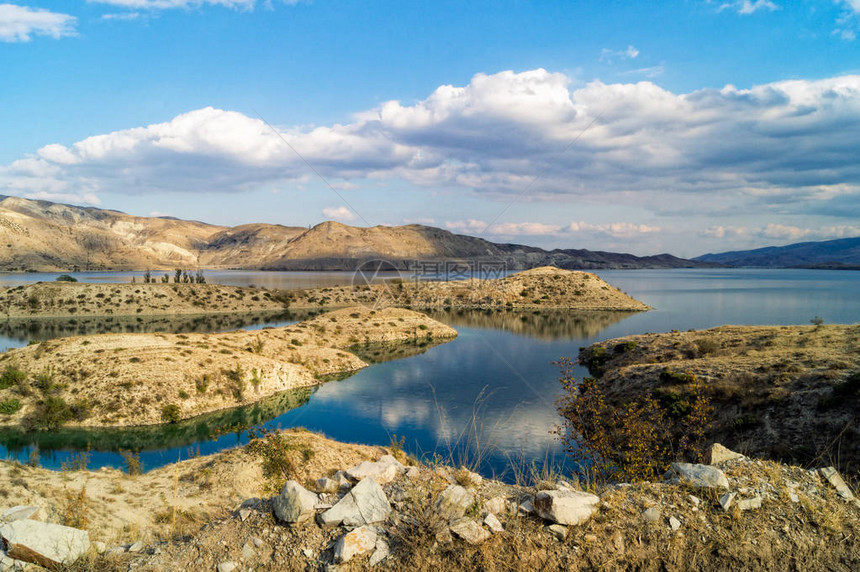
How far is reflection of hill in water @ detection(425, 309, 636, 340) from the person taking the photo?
74.9 m

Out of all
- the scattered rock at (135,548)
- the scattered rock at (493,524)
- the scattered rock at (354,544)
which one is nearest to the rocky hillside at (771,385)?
the scattered rock at (493,524)

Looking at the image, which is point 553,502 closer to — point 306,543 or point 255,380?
point 306,543

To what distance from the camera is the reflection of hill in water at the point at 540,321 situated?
74.9 meters

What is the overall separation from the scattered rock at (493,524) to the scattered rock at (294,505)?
2.93 meters

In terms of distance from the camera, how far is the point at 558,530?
23.5ft

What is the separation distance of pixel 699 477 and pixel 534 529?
11.0ft

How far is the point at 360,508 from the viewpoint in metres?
7.70

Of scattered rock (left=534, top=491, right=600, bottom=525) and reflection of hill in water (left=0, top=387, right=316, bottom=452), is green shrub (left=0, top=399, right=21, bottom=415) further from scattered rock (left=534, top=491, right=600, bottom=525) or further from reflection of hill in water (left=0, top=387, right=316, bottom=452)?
scattered rock (left=534, top=491, right=600, bottom=525)

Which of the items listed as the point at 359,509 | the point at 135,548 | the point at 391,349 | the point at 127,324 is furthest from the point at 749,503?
the point at 127,324

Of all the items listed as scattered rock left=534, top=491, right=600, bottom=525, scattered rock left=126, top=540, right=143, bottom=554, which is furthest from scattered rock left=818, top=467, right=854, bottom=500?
scattered rock left=126, top=540, right=143, bottom=554

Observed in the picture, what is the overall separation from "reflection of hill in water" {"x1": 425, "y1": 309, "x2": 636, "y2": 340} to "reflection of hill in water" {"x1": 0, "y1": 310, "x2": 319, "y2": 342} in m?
33.6

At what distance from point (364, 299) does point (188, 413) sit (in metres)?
87.0

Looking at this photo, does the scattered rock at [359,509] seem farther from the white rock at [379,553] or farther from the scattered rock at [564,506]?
the scattered rock at [564,506]

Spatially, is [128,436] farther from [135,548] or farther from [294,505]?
[294,505]
